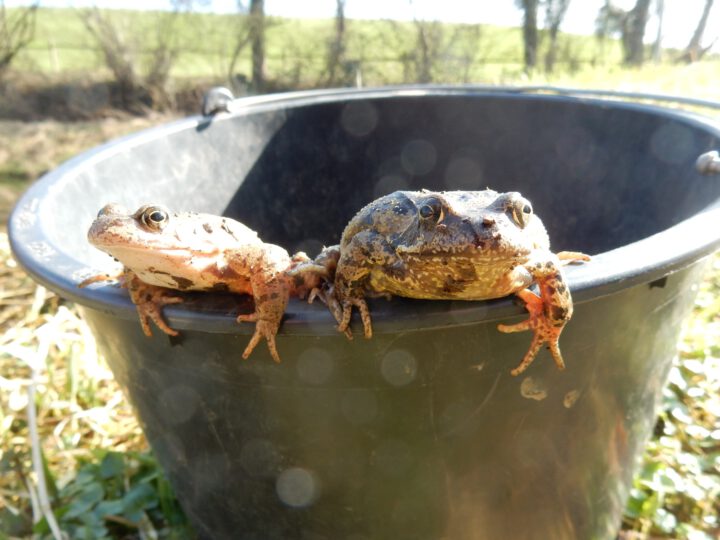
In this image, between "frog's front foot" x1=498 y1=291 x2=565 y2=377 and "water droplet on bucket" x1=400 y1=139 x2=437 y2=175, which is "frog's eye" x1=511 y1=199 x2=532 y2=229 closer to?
"frog's front foot" x1=498 y1=291 x2=565 y2=377

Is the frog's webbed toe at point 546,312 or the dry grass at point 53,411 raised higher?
the frog's webbed toe at point 546,312

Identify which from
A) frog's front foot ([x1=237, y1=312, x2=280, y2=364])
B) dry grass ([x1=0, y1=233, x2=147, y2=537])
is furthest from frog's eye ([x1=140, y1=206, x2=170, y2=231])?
dry grass ([x1=0, y1=233, x2=147, y2=537])

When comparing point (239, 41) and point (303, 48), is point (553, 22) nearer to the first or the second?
point (303, 48)

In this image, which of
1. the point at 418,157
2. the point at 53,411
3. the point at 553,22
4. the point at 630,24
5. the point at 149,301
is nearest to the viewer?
the point at 149,301

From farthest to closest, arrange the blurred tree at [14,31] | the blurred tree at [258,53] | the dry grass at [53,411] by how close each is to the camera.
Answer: the blurred tree at [14,31]
the blurred tree at [258,53]
the dry grass at [53,411]

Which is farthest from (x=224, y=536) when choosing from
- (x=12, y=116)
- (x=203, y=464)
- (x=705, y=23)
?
(x=12, y=116)

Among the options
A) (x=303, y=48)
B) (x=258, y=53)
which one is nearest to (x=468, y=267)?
(x=303, y=48)

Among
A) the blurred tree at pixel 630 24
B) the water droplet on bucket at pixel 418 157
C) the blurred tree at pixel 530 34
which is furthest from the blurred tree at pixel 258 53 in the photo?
the water droplet on bucket at pixel 418 157

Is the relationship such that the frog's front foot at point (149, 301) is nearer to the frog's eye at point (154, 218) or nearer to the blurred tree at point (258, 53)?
the frog's eye at point (154, 218)
